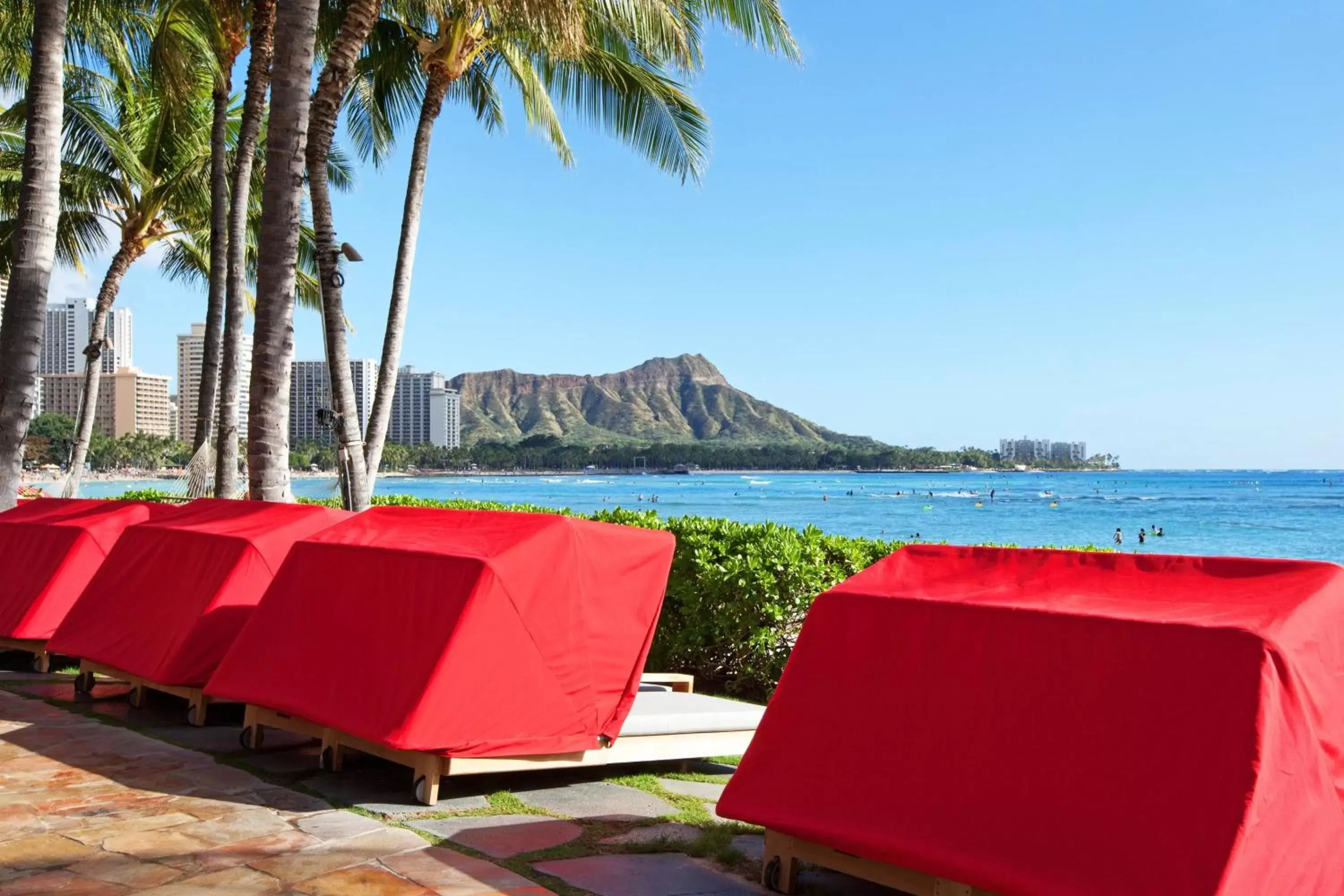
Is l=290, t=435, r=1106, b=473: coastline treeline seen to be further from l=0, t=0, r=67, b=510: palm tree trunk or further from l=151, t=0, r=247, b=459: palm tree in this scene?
l=0, t=0, r=67, b=510: palm tree trunk

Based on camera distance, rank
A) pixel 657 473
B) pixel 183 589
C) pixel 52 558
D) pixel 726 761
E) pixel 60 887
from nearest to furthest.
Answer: pixel 60 887
pixel 726 761
pixel 183 589
pixel 52 558
pixel 657 473

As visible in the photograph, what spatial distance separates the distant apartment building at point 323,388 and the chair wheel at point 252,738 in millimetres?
3617

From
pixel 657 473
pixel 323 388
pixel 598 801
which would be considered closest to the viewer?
pixel 598 801

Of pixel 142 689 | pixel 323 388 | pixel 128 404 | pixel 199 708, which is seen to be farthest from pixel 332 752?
pixel 128 404

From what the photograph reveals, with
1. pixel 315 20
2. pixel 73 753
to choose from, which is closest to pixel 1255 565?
pixel 73 753

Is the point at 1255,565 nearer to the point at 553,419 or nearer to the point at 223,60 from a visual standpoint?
the point at 223,60

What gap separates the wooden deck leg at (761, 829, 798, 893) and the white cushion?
56.5 inches

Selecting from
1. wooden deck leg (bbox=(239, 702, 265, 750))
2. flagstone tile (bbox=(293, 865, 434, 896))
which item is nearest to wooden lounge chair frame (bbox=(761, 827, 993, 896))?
flagstone tile (bbox=(293, 865, 434, 896))

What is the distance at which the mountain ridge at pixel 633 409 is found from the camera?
486 feet

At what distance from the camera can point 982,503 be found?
8006cm

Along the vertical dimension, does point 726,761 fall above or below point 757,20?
below

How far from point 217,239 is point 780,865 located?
1267cm

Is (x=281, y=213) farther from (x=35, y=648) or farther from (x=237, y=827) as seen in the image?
(x=237, y=827)

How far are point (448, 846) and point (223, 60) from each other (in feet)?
44.8
